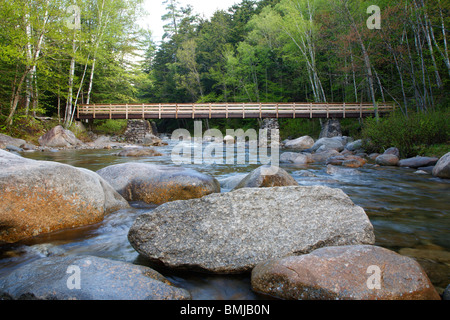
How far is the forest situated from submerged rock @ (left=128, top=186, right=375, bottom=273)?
30.3ft

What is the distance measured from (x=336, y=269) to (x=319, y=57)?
2544cm

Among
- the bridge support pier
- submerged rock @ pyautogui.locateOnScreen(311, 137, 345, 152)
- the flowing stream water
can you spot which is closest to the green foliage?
submerged rock @ pyautogui.locateOnScreen(311, 137, 345, 152)

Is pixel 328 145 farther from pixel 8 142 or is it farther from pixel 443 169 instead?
pixel 8 142

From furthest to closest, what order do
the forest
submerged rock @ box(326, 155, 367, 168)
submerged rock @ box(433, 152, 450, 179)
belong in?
1. the forest
2. submerged rock @ box(326, 155, 367, 168)
3. submerged rock @ box(433, 152, 450, 179)

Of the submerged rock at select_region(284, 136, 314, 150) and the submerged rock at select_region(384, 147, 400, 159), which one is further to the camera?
the submerged rock at select_region(284, 136, 314, 150)

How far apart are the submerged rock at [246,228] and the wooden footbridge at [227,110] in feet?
62.2

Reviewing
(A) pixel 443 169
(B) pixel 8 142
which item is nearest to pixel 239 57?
(B) pixel 8 142

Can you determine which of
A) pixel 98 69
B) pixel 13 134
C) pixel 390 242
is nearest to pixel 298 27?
pixel 98 69

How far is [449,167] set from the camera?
22.3ft

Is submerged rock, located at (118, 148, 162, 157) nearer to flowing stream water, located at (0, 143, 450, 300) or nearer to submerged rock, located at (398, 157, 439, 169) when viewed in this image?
flowing stream water, located at (0, 143, 450, 300)

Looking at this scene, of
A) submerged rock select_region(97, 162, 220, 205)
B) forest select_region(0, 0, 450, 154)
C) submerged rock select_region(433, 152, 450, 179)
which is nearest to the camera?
submerged rock select_region(97, 162, 220, 205)

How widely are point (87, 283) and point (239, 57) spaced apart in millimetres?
31835

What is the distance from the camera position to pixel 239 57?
103 feet

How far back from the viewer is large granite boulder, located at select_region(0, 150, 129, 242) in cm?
287
